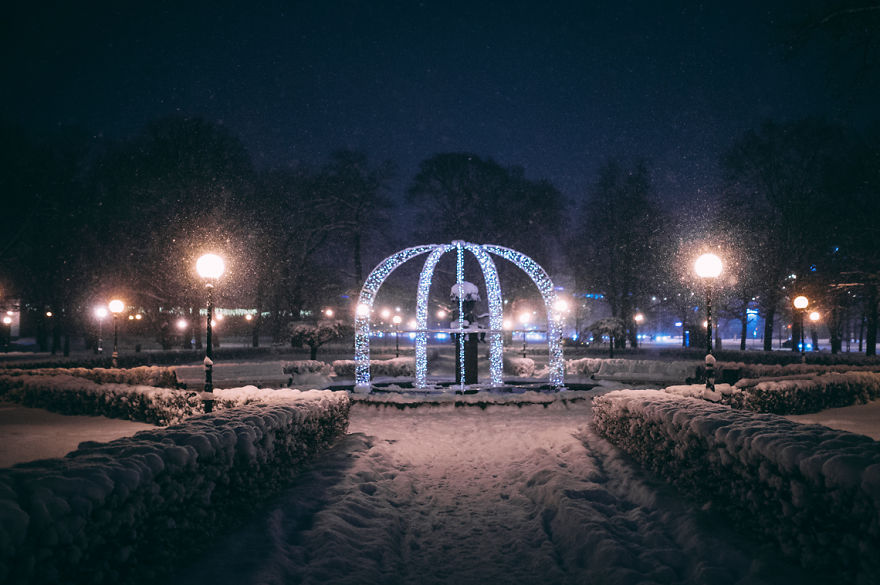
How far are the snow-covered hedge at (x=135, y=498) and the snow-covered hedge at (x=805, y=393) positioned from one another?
8.96 m

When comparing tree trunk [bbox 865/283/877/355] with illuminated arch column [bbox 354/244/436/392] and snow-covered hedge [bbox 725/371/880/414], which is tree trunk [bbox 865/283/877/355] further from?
illuminated arch column [bbox 354/244/436/392]

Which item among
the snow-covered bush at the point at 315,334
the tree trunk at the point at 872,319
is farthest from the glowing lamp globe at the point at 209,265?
the tree trunk at the point at 872,319

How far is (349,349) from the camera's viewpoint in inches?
1176

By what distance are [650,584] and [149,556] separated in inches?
136

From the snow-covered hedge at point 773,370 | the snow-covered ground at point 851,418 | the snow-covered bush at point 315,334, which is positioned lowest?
the snow-covered ground at point 851,418

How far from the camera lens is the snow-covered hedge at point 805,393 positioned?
10219 millimetres

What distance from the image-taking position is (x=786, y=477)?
369cm

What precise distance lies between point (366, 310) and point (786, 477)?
10263mm

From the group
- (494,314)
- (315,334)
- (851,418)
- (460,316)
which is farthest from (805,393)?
(315,334)

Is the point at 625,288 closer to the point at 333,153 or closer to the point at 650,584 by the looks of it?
the point at 333,153

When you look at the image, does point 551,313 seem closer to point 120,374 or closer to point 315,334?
point 120,374

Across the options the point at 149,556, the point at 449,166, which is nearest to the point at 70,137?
the point at 449,166

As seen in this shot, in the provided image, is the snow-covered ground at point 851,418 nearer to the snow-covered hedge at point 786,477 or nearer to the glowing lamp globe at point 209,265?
the snow-covered hedge at point 786,477

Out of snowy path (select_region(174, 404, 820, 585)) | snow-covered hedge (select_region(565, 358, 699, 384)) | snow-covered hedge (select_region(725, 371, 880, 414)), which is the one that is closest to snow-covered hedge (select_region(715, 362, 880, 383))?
snow-covered hedge (select_region(725, 371, 880, 414))
